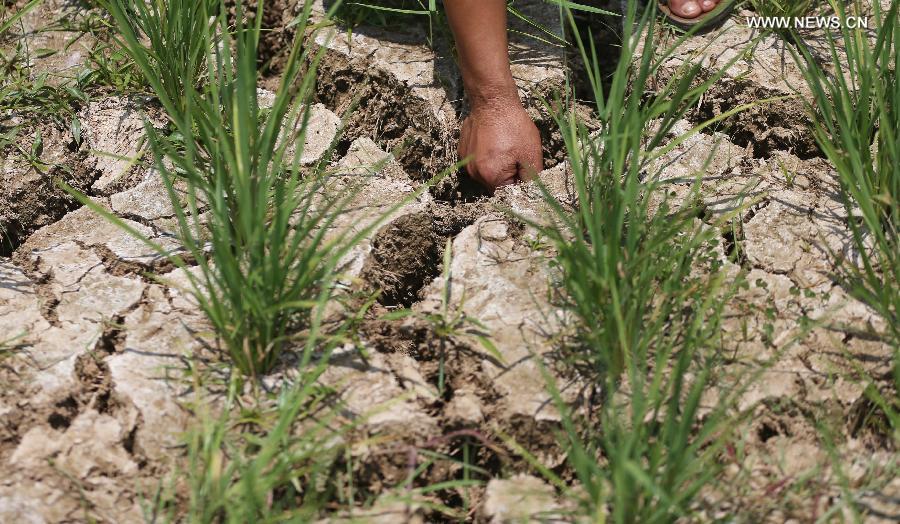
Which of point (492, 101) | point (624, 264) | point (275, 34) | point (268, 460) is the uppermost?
point (275, 34)

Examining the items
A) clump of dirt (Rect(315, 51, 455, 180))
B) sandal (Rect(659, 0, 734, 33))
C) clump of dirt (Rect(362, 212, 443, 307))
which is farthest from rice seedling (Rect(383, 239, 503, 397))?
sandal (Rect(659, 0, 734, 33))

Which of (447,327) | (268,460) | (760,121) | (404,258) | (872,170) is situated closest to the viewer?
(268,460)

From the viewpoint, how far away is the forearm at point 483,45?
2.19 metres

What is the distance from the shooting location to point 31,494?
1555mm

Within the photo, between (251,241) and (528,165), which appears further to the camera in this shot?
(528,165)

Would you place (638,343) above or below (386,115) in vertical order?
below

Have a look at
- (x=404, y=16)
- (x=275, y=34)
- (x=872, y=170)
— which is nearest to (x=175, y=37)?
(x=275, y=34)

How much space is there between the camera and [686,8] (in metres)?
2.63

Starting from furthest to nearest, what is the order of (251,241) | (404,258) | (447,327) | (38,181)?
1. (38,181)
2. (404,258)
3. (447,327)
4. (251,241)

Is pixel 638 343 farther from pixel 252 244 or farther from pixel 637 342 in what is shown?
pixel 252 244

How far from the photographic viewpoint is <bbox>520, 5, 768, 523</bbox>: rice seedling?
55.3 inches

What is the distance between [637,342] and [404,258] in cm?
61

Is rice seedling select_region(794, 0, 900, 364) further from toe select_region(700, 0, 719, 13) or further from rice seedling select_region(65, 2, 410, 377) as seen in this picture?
rice seedling select_region(65, 2, 410, 377)
